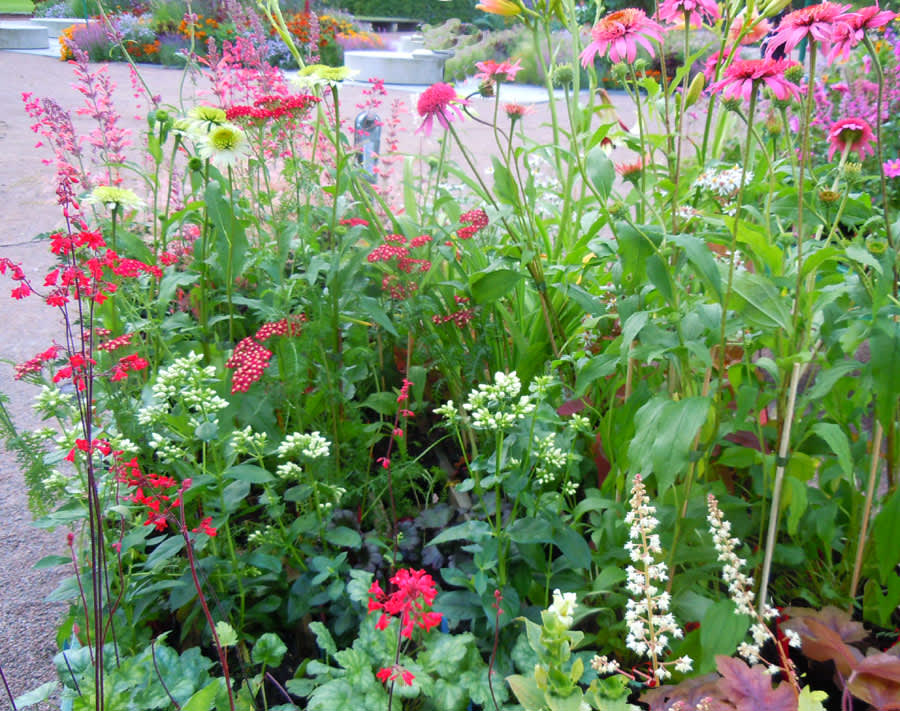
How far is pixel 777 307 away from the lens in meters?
1.08

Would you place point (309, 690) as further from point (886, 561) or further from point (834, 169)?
point (834, 169)

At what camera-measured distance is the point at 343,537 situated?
4.59ft

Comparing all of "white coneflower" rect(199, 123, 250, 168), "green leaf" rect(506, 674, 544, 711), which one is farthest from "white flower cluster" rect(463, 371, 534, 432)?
"white coneflower" rect(199, 123, 250, 168)

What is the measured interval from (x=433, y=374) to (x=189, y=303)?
0.76m

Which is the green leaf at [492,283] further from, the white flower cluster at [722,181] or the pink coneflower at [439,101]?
the white flower cluster at [722,181]

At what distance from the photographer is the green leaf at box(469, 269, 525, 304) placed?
1656 millimetres

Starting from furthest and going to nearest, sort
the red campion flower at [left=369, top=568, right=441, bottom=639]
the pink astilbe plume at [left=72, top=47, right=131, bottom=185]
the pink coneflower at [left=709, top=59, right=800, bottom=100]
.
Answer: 1. the pink astilbe plume at [left=72, top=47, right=131, bottom=185]
2. the pink coneflower at [left=709, top=59, right=800, bottom=100]
3. the red campion flower at [left=369, top=568, right=441, bottom=639]

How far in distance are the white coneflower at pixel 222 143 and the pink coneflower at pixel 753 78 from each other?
110 cm

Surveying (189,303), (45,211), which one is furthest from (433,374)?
(45,211)

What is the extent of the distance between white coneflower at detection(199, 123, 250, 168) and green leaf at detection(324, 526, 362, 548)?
91cm

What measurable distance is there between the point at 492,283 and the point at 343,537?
0.65 meters

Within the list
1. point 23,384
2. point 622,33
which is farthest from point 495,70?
point 23,384

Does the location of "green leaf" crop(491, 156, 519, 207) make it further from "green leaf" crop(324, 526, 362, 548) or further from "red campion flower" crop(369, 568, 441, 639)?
"red campion flower" crop(369, 568, 441, 639)

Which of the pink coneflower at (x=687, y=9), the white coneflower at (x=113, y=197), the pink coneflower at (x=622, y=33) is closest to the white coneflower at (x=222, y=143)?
the white coneflower at (x=113, y=197)
